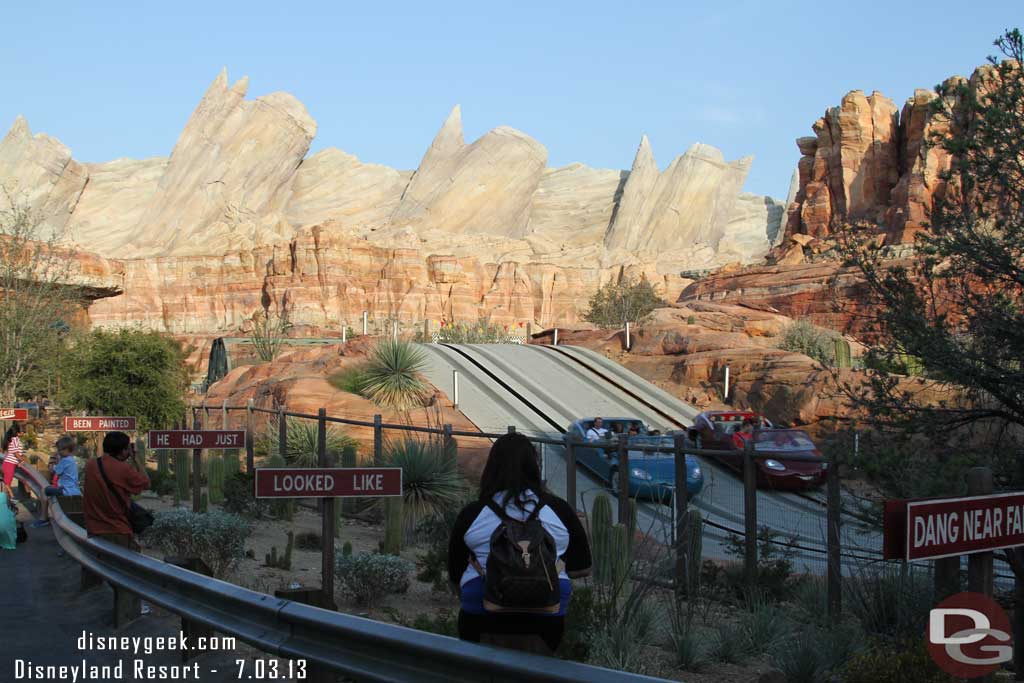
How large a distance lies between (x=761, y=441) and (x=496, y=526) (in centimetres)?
1860

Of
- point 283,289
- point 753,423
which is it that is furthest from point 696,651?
point 283,289

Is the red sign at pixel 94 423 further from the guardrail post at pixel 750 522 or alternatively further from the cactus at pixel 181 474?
the guardrail post at pixel 750 522

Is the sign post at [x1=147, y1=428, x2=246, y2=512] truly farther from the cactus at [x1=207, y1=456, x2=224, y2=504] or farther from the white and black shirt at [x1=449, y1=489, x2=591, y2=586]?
the white and black shirt at [x1=449, y1=489, x2=591, y2=586]

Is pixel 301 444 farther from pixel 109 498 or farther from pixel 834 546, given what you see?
pixel 834 546

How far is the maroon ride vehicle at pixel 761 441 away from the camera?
42.1 ft

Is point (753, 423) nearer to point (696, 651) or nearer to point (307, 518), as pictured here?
point (307, 518)

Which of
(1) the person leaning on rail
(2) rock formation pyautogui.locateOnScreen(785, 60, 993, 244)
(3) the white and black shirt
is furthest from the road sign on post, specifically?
(2) rock formation pyautogui.locateOnScreen(785, 60, 993, 244)

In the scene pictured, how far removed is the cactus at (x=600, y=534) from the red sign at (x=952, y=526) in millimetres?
5411

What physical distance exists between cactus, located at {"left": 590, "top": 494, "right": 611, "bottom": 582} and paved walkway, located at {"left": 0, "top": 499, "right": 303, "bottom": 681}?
361 centimetres

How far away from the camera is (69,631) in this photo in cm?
819

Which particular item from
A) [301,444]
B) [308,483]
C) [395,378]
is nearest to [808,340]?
[395,378]

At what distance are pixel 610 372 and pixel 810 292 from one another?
22.1m

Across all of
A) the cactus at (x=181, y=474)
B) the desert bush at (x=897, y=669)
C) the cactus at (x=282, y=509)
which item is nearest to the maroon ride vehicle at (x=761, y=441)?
the desert bush at (x=897, y=669)

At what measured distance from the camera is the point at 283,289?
9444 cm
